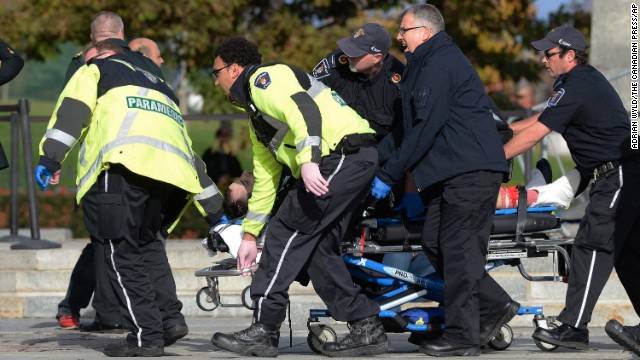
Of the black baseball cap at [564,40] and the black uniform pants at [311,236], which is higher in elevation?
the black baseball cap at [564,40]

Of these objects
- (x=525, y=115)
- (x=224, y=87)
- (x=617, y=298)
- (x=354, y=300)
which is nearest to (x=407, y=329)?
(x=354, y=300)

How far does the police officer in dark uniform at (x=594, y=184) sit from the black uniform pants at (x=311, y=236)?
0.93 metres

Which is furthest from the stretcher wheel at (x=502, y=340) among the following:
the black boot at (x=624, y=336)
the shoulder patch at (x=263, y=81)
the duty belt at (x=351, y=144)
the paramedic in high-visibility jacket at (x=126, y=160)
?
the shoulder patch at (x=263, y=81)

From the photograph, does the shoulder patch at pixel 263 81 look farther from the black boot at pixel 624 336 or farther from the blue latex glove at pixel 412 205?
the black boot at pixel 624 336

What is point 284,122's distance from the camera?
691 centimetres

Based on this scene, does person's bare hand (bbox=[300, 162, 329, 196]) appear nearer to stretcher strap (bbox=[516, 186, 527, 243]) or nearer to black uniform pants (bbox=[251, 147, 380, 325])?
black uniform pants (bbox=[251, 147, 380, 325])

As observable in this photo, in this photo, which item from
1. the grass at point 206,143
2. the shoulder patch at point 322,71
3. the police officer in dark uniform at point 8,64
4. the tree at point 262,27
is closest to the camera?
the shoulder patch at point 322,71

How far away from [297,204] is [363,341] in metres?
0.85

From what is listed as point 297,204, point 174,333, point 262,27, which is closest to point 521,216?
point 297,204

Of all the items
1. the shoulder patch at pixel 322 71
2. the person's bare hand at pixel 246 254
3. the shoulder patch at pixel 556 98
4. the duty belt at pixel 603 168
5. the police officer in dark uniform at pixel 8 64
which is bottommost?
the person's bare hand at pixel 246 254

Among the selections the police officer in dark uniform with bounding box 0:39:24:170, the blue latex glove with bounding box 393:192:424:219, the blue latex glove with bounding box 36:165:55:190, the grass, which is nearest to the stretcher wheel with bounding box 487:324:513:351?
the blue latex glove with bounding box 393:192:424:219

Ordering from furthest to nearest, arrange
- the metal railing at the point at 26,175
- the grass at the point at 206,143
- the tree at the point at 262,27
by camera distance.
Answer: the tree at the point at 262,27 < the grass at the point at 206,143 < the metal railing at the point at 26,175

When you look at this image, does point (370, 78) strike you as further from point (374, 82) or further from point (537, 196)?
point (537, 196)

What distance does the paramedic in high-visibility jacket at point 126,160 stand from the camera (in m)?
7.03
